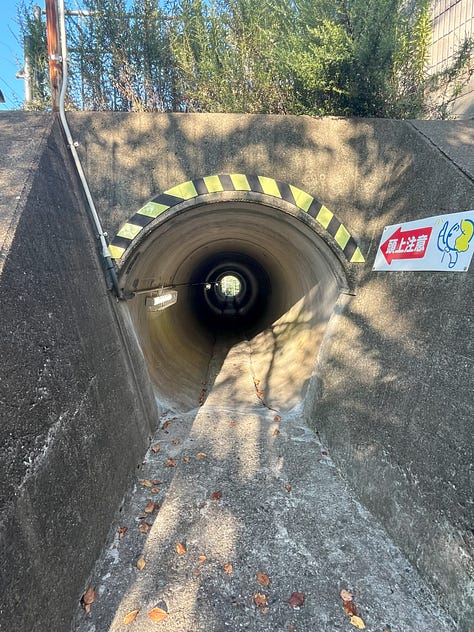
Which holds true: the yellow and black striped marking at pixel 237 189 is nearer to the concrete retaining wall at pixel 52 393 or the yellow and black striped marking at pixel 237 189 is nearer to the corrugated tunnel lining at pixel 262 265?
the corrugated tunnel lining at pixel 262 265

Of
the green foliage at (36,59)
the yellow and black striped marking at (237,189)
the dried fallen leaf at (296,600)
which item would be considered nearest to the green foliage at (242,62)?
the green foliage at (36,59)

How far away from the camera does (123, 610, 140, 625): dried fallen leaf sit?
2.65 m

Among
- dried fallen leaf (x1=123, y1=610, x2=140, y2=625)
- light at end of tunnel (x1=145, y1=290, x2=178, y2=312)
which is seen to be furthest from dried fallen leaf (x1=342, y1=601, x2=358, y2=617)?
light at end of tunnel (x1=145, y1=290, x2=178, y2=312)

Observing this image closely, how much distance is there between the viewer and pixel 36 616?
2.21 meters

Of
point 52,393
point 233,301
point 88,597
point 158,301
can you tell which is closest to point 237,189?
point 158,301

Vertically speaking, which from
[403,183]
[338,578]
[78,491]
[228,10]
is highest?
[228,10]

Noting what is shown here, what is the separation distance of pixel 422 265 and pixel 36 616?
165 inches

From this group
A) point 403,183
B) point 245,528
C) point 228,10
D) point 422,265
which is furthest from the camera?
point 228,10

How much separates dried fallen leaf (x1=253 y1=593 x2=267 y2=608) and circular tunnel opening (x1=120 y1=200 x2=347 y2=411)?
11.0 feet

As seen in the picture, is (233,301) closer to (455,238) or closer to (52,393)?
(455,238)

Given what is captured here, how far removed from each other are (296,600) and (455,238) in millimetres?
3323

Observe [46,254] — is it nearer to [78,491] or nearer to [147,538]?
[78,491]

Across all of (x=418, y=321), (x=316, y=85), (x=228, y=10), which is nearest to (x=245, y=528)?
(x=418, y=321)

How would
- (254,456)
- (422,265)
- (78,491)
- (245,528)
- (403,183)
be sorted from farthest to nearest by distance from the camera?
(254,456) → (403,183) → (422,265) → (245,528) → (78,491)
